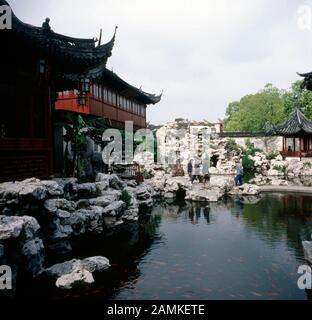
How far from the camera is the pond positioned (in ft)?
21.6

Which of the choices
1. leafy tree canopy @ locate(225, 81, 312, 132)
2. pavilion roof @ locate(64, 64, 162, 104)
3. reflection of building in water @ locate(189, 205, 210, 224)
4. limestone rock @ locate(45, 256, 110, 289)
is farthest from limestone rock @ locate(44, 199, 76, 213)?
leafy tree canopy @ locate(225, 81, 312, 132)

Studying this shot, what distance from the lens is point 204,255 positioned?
878 cm

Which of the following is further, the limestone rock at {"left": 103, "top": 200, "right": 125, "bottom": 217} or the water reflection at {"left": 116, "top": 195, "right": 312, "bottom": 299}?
the limestone rock at {"left": 103, "top": 200, "right": 125, "bottom": 217}

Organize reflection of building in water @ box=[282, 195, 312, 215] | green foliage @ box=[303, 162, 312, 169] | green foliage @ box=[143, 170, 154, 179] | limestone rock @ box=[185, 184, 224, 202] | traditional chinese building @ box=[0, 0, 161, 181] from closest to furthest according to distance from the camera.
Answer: traditional chinese building @ box=[0, 0, 161, 181] → reflection of building in water @ box=[282, 195, 312, 215] → limestone rock @ box=[185, 184, 224, 202] → green foliage @ box=[143, 170, 154, 179] → green foliage @ box=[303, 162, 312, 169]

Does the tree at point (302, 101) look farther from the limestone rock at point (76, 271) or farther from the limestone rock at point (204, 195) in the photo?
the limestone rock at point (76, 271)

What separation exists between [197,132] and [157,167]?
12.6 metres

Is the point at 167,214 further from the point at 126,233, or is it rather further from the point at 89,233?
the point at 89,233

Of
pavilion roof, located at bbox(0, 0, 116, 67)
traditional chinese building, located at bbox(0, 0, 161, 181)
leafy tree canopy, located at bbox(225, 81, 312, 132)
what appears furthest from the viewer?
leafy tree canopy, located at bbox(225, 81, 312, 132)

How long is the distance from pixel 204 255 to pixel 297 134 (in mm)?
28881

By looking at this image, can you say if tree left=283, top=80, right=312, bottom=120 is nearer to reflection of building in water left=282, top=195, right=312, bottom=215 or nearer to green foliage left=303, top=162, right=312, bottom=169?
green foliage left=303, top=162, right=312, bottom=169

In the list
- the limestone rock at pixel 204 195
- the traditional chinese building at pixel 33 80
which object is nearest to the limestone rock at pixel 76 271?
the traditional chinese building at pixel 33 80

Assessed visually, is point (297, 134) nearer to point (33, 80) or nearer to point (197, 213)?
point (197, 213)

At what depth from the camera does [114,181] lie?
1389 centimetres

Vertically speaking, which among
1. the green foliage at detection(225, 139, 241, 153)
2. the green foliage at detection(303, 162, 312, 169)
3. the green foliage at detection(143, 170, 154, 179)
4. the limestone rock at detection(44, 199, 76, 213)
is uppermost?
the green foliage at detection(225, 139, 241, 153)
